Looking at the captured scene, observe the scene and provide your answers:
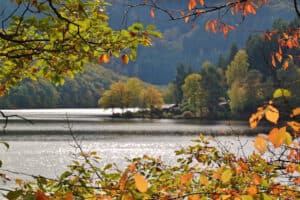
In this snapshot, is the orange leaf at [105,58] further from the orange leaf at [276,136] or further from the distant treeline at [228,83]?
the distant treeline at [228,83]

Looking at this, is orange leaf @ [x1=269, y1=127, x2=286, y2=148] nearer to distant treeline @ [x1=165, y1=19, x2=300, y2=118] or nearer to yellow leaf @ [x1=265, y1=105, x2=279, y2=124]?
Answer: yellow leaf @ [x1=265, y1=105, x2=279, y2=124]

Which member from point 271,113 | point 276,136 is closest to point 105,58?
point 271,113

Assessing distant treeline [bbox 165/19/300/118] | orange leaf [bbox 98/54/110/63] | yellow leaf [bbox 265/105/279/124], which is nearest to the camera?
yellow leaf [bbox 265/105/279/124]

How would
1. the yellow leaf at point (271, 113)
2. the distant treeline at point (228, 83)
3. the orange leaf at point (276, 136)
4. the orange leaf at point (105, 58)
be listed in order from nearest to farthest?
1. the orange leaf at point (276, 136)
2. the yellow leaf at point (271, 113)
3. the orange leaf at point (105, 58)
4. the distant treeline at point (228, 83)

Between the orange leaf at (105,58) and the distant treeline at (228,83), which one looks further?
the distant treeline at (228,83)

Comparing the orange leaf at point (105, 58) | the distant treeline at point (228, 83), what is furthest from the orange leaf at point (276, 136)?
the distant treeline at point (228, 83)

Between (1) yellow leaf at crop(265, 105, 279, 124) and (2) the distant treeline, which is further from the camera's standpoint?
(2) the distant treeline

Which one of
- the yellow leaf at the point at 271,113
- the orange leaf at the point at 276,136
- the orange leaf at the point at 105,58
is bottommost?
the orange leaf at the point at 276,136

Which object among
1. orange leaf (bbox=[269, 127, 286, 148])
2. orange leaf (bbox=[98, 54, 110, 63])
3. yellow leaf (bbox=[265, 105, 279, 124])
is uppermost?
orange leaf (bbox=[98, 54, 110, 63])

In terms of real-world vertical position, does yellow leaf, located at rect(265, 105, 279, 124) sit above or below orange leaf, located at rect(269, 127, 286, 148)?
above

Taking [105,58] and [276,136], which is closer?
[276,136]

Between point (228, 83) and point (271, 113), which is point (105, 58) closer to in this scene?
point (271, 113)

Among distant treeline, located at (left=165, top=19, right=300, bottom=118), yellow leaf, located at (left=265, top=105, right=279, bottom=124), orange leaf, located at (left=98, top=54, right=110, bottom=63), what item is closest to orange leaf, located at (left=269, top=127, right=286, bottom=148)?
yellow leaf, located at (left=265, top=105, right=279, bottom=124)

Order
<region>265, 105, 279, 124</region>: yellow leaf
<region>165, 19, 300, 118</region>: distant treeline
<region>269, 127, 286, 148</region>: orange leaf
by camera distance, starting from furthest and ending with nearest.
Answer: <region>165, 19, 300, 118</region>: distant treeline < <region>265, 105, 279, 124</region>: yellow leaf < <region>269, 127, 286, 148</region>: orange leaf
